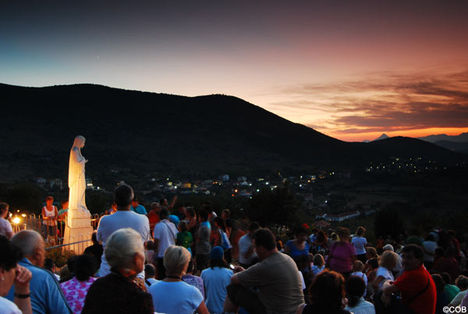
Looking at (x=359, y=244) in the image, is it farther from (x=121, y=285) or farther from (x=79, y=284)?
(x=121, y=285)

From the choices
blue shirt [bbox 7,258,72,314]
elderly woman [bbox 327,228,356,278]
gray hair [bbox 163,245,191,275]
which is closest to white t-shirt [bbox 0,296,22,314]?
blue shirt [bbox 7,258,72,314]

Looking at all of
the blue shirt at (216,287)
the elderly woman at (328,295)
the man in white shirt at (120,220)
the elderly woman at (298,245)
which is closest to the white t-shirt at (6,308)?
the elderly woman at (328,295)

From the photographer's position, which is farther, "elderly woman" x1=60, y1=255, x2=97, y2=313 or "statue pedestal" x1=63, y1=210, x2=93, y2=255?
"statue pedestal" x1=63, y1=210, x2=93, y2=255

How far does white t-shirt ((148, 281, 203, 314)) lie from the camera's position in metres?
3.67

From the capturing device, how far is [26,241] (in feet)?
10.0

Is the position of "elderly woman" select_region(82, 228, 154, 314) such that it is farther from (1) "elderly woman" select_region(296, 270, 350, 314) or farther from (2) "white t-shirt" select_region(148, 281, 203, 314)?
(1) "elderly woman" select_region(296, 270, 350, 314)

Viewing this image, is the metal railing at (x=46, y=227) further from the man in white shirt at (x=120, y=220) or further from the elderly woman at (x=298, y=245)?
the man in white shirt at (x=120, y=220)

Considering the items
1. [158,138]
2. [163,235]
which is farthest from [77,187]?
[158,138]

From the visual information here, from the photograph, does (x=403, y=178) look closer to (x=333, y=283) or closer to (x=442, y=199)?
(x=442, y=199)

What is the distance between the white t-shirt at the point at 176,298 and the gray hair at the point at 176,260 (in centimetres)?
11

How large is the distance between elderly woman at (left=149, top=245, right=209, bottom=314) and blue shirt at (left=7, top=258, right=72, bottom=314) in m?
0.91

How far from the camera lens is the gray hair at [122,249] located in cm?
262

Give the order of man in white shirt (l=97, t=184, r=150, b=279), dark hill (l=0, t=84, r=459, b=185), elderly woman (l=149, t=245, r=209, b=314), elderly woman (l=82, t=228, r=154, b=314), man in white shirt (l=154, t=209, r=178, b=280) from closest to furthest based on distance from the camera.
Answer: elderly woman (l=82, t=228, r=154, b=314), elderly woman (l=149, t=245, r=209, b=314), man in white shirt (l=97, t=184, r=150, b=279), man in white shirt (l=154, t=209, r=178, b=280), dark hill (l=0, t=84, r=459, b=185)

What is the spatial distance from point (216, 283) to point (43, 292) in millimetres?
2620
